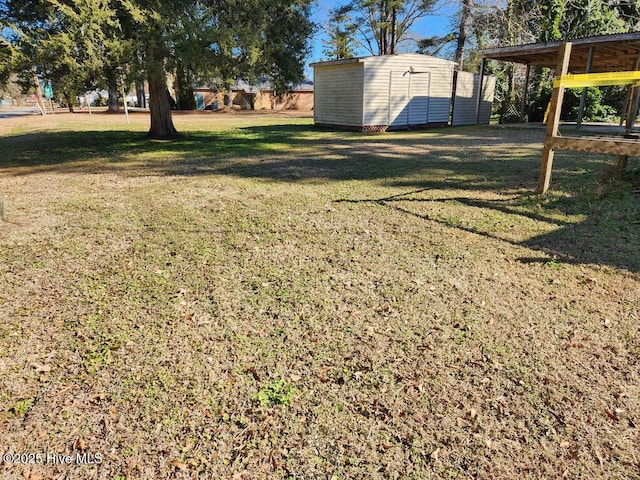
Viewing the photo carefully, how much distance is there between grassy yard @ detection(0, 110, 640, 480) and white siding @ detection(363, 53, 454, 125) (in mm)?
11167

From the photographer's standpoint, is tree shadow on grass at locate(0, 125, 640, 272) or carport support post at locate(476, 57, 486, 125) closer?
tree shadow on grass at locate(0, 125, 640, 272)

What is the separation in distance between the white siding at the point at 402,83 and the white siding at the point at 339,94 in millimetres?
400

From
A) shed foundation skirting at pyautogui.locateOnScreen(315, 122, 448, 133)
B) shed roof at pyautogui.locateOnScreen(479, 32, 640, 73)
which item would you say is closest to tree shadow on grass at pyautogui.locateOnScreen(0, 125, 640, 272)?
shed foundation skirting at pyautogui.locateOnScreen(315, 122, 448, 133)

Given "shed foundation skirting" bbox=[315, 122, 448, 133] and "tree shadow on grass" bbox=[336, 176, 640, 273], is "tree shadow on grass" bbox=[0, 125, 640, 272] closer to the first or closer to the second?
"tree shadow on grass" bbox=[336, 176, 640, 273]

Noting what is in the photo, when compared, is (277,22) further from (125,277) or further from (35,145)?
(125,277)

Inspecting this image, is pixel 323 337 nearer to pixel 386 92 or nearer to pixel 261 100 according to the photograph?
pixel 386 92

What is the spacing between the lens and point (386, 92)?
16.3 m

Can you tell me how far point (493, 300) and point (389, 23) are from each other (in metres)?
34.1

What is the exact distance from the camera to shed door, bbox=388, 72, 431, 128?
16.5 m

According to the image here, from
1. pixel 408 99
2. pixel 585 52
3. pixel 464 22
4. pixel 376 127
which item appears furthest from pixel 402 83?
pixel 464 22

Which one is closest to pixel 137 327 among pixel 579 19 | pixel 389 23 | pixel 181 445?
pixel 181 445

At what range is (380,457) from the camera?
185 centimetres

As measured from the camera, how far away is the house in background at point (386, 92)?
15992 millimetres

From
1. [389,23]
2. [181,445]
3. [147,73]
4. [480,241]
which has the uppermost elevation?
[389,23]
